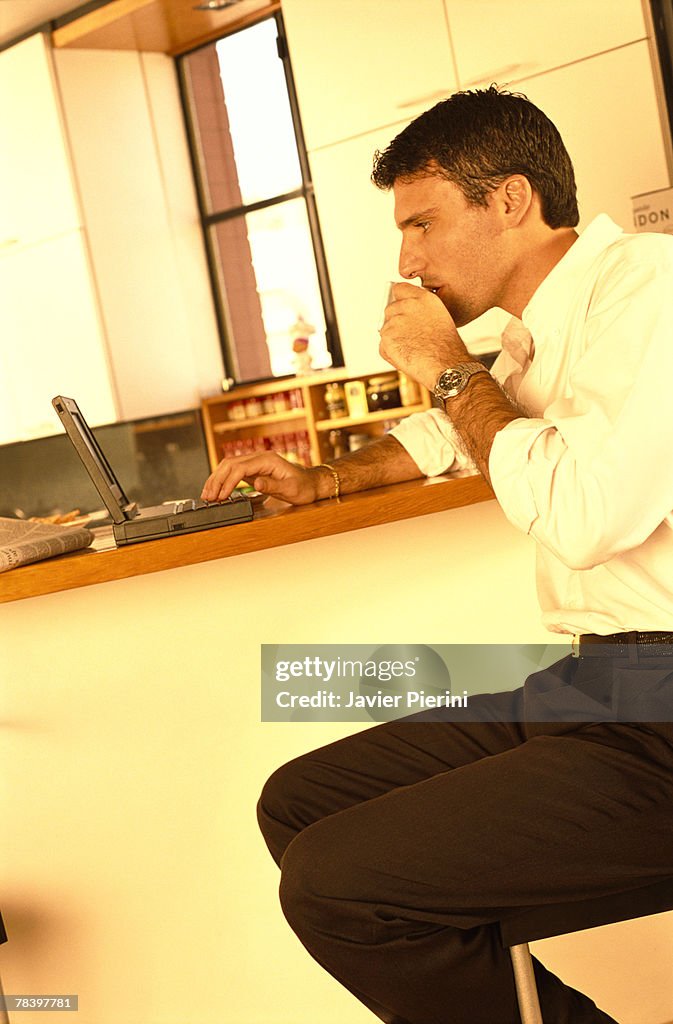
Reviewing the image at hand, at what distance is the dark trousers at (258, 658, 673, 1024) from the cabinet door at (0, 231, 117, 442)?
3.76m

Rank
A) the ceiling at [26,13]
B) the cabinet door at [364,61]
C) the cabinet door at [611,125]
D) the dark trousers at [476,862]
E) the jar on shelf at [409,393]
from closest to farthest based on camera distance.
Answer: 1. the dark trousers at [476,862]
2. the cabinet door at [611,125]
3. the cabinet door at [364,61]
4. the jar on shelf at [409,393]
5. the ceiling at [26,13]

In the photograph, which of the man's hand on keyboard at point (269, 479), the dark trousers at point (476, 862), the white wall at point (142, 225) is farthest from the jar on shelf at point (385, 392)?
the dark trousers at point (476, 862)

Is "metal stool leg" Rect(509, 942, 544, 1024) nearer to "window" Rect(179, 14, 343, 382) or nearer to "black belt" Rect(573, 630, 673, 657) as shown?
Result: "black belt" Rect(573, 630, 673, 657)

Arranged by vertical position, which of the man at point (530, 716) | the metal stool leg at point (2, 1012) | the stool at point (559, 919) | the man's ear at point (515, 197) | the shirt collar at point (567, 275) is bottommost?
the metal stool leg at point (2, 1012)

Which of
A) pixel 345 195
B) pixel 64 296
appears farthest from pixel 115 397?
pixel 345 195

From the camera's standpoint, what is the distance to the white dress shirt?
118 cm

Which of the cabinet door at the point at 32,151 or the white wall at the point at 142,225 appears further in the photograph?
the white wall at the point at 142,225

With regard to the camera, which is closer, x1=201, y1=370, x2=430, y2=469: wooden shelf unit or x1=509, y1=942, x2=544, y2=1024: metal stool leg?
x1=509, y1=942, x2=544, y2=1024: metal stool leg

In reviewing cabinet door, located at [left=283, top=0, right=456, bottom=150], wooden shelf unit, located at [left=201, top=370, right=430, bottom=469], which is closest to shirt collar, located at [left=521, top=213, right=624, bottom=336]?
cabinet door, located at [left=283, top=0, right=456, bottom=150]

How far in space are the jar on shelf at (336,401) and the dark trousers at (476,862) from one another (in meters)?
3.52

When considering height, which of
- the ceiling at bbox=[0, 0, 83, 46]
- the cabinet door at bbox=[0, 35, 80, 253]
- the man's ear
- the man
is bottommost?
the man

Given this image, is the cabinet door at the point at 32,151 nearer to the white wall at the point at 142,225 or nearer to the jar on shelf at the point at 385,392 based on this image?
the white wall at the point at 142,225

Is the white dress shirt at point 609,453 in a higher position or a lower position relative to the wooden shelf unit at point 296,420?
lower

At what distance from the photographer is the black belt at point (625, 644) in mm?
1282
